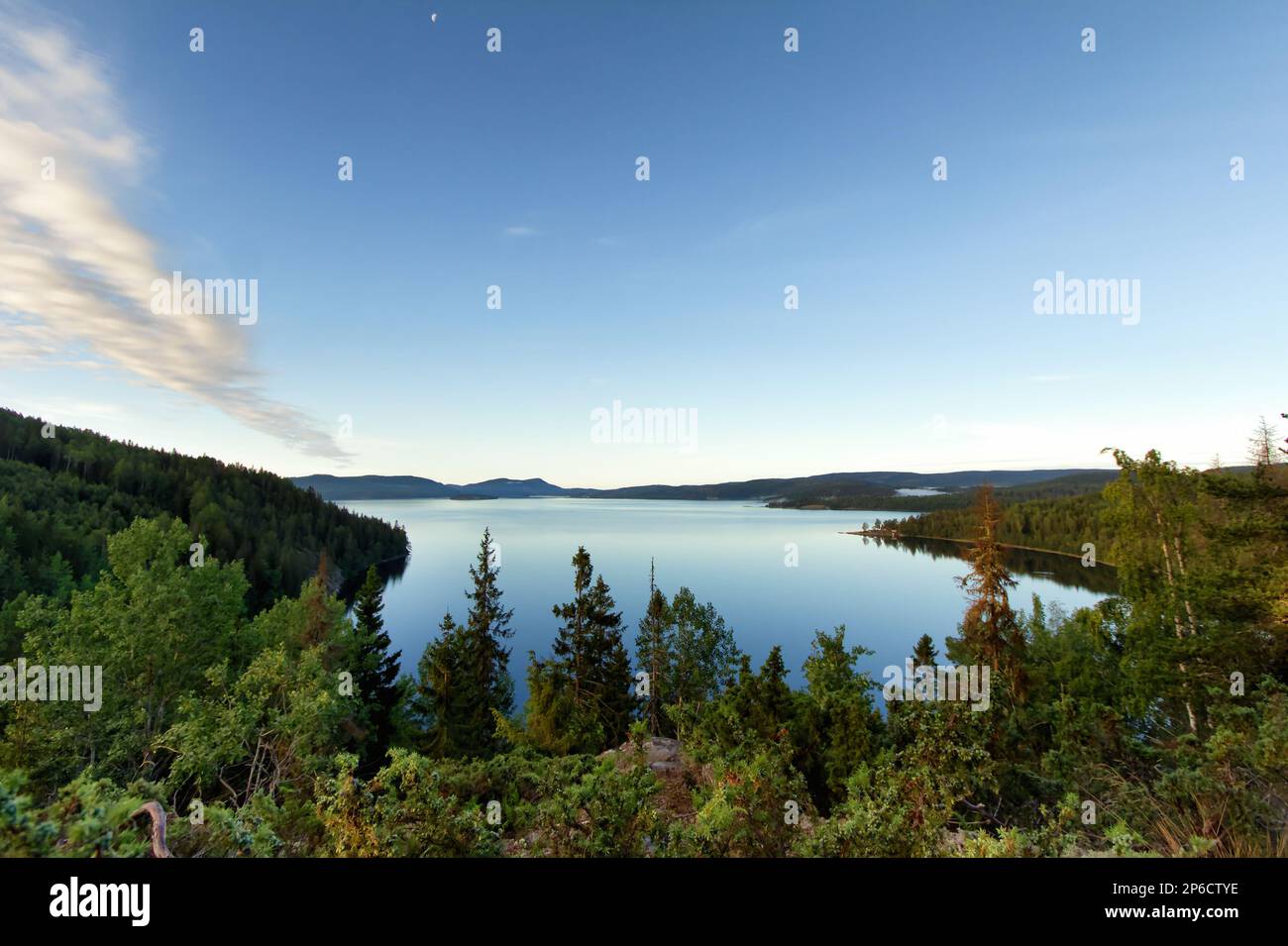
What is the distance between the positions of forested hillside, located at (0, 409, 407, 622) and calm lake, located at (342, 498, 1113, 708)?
15.8 meters

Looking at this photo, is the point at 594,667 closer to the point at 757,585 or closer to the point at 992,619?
the point at 992,619

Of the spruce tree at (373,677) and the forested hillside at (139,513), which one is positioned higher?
the forested hillside at (139,513)

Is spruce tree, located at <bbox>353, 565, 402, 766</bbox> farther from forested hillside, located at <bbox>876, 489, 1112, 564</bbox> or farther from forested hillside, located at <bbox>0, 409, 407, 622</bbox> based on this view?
forested hillside, located at <bbox>876, 489, 1112, 564</bbox>

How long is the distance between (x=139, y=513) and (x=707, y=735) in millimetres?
95632

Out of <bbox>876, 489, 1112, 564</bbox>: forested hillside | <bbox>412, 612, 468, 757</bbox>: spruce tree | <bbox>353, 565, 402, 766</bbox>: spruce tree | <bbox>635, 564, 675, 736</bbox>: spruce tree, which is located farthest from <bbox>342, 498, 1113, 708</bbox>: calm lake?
<bbox>412, 612, 468, 757</bbox>: spruce tree

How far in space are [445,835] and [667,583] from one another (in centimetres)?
7534

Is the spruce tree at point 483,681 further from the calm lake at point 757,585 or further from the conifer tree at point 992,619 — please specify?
the conifer tree at point 992,619

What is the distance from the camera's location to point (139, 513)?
69.8m

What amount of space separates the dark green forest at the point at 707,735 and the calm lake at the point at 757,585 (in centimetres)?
1644

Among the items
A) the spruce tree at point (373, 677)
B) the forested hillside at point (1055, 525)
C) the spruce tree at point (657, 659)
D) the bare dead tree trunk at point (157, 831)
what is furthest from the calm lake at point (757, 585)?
the bare dead tree trunk at point (157, 831)

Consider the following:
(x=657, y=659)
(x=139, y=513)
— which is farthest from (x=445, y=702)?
(x=139, y=513)

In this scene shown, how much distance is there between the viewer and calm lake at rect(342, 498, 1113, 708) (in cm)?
5572

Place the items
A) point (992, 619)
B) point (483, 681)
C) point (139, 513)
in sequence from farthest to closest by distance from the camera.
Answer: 1. point (139, 513)
2. point (483, 681)
3. point (992, 619)

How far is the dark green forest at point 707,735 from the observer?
5.03 meters
